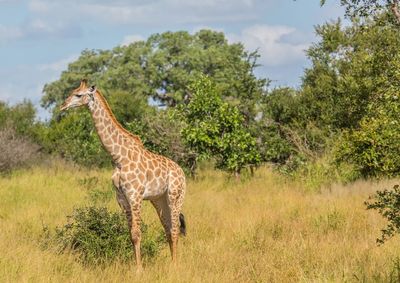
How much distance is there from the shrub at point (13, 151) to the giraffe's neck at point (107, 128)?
1293cm

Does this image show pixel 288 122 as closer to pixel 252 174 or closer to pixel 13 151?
pixel 252 174

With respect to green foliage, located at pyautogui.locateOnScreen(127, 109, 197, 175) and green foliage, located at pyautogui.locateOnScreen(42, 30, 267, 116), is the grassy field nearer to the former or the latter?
green foliage, located at pyautogui.locateOnScreen(127, 109, 197, 175)

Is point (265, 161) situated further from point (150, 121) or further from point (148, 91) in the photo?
point (148, 91)

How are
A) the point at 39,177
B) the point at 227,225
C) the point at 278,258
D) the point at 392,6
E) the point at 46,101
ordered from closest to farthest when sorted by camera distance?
1. the point at 392,6
2. the point at 278,258
3. the point at 227,225
4. the point at 39,177
5. the point at 46,101

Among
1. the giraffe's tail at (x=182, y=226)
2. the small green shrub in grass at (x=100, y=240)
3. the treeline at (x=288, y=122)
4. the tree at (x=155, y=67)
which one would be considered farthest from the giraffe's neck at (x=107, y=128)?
the tree at (x=155, y=67)

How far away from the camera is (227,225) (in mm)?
11680

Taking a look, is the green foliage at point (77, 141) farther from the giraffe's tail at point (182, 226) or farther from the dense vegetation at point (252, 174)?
the giraffe's tail at point (182, 226)

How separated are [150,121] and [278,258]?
Answer: 41.1 feet

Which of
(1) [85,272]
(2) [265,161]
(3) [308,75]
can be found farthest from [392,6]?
(3) [308,75]

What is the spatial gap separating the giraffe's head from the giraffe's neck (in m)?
0.09

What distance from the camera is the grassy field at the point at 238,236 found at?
25.5ft

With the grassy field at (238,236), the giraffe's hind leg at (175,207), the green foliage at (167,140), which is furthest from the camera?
the green foliage at (167,140)

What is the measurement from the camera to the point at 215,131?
59.2 feet

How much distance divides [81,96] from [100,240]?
1939 millimetres
